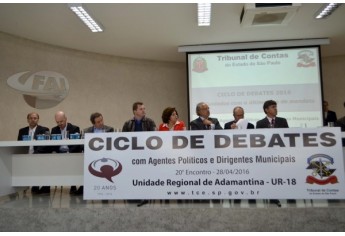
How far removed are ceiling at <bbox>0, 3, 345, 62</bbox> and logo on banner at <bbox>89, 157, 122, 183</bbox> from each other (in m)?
2.58

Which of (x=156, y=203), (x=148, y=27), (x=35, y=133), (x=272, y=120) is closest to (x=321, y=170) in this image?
(x=272, y=120)

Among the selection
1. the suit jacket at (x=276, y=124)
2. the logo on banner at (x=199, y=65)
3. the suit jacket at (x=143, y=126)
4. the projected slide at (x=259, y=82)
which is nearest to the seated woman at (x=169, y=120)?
the suit jacket at (x=143, y=126)

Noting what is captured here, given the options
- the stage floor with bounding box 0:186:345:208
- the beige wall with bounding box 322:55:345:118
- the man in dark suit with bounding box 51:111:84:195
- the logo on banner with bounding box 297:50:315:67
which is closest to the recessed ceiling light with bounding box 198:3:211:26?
the logo on banner with bounding box 297:50:315:67

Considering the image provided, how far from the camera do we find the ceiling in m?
4.44

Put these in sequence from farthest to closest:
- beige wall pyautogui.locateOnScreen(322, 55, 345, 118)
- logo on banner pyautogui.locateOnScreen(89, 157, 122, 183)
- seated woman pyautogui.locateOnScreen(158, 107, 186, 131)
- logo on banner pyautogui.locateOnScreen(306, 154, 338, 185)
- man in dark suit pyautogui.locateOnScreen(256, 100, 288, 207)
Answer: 1. beige wall pyautogui.locateOnScreen(322, 55, 345, 118)
2. man in dark suit pyautogui.locateOnScreen(256, 100, 288, 207)
3. seated woman pyautogui.locateOnScreen(158, 107, 186, 131)
4. logo on banner pyautogui.locateOnScreen(89, 157, 122, 183)
5. logo on banner pyautogui.locateOnScreen(306, 154, 338, 185)

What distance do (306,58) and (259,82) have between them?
1.05 metres

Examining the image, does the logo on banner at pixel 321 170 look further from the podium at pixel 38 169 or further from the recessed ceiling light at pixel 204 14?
the recessed ceiling light at pixel 204 14

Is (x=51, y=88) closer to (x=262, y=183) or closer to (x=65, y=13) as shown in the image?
(x=65, y=13)

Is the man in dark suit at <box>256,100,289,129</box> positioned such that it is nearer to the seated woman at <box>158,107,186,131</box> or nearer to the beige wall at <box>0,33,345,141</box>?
the seated woman at <box>158,107,186,131</box>

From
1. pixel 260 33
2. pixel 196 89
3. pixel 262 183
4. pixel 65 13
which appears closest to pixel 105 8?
pixel 65 13

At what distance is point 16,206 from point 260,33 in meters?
4.86

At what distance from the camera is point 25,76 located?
5520mm

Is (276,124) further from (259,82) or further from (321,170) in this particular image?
(259,82)

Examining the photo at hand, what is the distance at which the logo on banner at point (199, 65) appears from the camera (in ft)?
19.9
